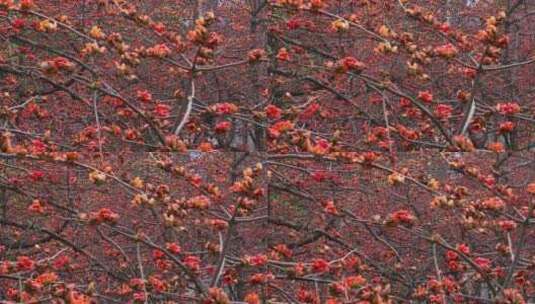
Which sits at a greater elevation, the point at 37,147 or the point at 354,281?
the point at 37,147

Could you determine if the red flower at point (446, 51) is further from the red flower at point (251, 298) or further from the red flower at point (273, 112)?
the red flower at point (251, 298)

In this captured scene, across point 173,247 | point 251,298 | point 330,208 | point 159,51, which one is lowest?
point 251,298

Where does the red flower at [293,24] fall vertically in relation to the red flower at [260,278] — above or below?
above

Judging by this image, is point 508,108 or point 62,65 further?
point 508,108

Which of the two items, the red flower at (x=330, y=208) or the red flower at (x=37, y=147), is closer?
the red flower at (x=37, y=147)

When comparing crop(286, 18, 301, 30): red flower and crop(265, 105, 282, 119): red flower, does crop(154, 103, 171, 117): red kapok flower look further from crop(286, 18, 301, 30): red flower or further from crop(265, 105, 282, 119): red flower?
crop(286, 18, 301, 30): red flower

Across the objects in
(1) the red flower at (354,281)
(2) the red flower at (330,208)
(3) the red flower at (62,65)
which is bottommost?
(1) the red flower at (354,281)

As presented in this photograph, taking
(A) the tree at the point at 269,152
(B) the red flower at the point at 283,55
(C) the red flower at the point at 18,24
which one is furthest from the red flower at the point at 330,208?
(C) the red flower at the point at 18,24

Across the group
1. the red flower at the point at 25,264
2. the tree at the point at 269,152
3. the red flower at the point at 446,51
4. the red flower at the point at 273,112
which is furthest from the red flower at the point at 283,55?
the red flower at the point at 25,264

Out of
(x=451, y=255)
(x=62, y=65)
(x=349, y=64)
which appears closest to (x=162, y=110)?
(x=62, y=65)

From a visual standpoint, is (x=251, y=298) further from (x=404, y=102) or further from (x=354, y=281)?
(x=404, y=102)

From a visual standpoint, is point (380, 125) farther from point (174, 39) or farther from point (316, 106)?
point (174, 39)

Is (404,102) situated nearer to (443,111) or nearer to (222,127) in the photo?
(443,111)

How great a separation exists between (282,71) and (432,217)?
55 centimetres
